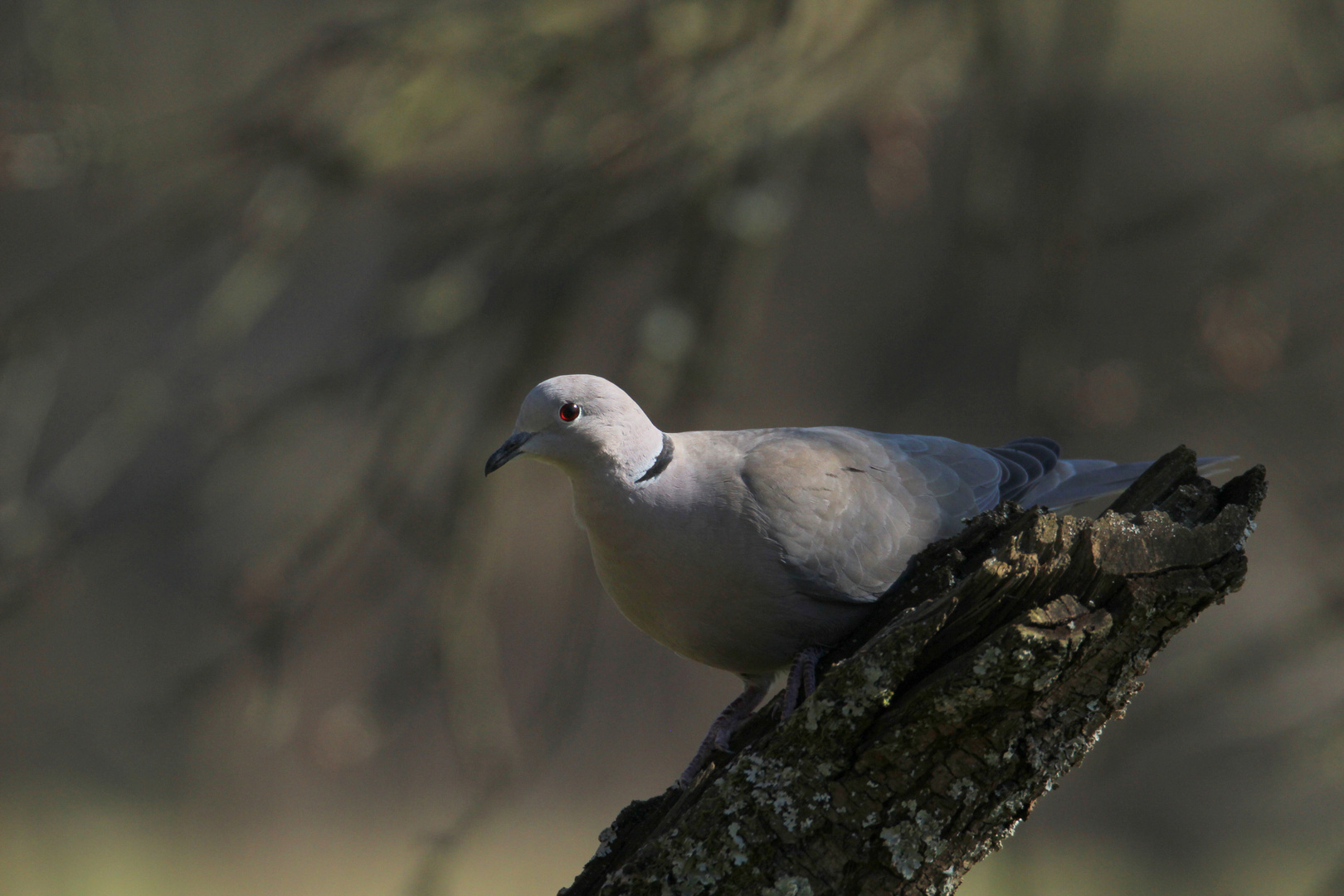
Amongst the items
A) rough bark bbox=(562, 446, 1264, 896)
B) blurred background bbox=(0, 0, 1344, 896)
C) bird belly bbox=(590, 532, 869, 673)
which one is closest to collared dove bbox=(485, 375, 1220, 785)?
bird belly bbox=(590, 532, 869, 673)

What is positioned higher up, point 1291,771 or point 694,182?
point 694,182

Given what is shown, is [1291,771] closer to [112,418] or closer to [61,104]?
[112,418]

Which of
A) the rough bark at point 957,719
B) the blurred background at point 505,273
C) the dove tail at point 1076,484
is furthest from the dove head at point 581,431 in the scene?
the dove tail at point 1076,484

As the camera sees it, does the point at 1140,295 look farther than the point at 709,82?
Yes

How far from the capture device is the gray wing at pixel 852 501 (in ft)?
6.86

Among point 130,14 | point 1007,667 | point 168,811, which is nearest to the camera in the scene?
point 1007,667

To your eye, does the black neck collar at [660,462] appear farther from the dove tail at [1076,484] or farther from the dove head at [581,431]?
the dove tail at [1076,484]

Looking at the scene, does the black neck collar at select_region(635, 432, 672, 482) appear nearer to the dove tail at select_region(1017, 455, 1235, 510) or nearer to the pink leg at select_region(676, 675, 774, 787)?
the pink leg at select_region(676, 675, 774, 787)

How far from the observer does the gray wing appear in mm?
2090

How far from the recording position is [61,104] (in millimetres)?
2609

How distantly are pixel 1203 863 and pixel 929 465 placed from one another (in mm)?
3501

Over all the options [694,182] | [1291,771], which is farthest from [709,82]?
[1291,771]

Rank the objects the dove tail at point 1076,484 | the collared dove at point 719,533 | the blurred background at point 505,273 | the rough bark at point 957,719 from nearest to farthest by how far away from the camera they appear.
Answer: the rough bark at point 957,719, the collared dove at point 719,533, the blurred background at point 505,273, the dove tail at point 1076,484

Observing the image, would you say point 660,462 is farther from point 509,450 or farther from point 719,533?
point 509,450
